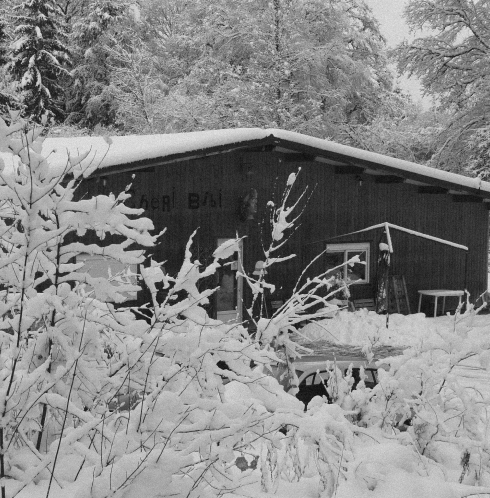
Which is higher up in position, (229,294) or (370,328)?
(229,294)

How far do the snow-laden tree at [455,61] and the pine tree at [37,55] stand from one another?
54.4ft

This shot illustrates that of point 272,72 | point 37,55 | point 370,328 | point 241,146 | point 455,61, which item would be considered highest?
point 37,55

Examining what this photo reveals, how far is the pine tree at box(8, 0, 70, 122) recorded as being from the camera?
95.7 ft

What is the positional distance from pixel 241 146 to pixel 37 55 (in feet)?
67.8

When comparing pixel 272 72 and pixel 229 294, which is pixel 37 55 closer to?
pixel 272 72

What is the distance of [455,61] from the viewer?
22000 millimetres

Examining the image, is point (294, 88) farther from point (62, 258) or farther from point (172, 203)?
point (62, 258)

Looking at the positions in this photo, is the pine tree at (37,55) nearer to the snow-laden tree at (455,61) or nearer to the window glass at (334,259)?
the snow-laden tree at (455,61)

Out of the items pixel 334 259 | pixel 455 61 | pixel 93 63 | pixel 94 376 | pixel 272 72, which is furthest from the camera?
pixel 93 63

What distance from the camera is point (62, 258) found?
10.00 feet

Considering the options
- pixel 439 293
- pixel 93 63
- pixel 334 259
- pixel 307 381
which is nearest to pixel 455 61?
pixel 439 293

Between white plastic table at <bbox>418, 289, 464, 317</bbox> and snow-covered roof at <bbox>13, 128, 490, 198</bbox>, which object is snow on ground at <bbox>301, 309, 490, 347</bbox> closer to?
white plastic table at <bbox>418, 289, 464, 317</bbox>

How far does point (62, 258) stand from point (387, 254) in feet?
33.3

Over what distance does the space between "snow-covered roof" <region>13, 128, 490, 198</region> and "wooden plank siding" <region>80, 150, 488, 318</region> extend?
0.66m
